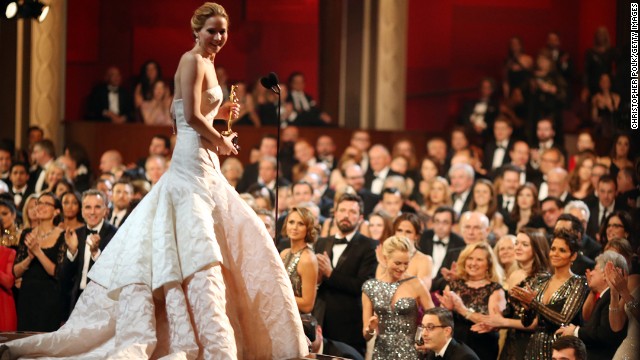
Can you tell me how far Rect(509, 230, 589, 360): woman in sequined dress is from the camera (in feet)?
21.3

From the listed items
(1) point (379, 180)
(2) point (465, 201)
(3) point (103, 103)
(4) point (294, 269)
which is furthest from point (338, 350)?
(3) point (103, 103)

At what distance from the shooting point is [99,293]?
18.1ft

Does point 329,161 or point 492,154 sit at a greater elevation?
point 492,154

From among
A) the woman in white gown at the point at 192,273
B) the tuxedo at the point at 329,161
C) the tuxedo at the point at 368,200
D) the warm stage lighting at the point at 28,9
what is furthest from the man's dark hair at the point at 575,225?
the tuxedo at the point at 329,161

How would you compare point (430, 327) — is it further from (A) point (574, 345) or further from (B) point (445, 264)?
(B) point (445, 264)

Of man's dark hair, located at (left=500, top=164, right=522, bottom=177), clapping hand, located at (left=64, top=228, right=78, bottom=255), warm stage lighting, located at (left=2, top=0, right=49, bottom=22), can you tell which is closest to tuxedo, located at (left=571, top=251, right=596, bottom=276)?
man's dark hair, located at (left=500, top=164, right=522, bottom=177)

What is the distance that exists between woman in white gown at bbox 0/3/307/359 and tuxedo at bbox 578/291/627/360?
1754 mm

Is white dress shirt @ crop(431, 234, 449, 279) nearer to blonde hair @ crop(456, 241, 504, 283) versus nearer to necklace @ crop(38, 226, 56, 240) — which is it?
blonde hair @ crop(456, 241, 504, 283)

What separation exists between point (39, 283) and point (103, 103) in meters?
6.64

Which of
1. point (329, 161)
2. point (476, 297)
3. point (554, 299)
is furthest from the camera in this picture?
point (329, 161)

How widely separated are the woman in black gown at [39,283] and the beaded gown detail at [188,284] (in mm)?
2364

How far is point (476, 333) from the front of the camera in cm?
697

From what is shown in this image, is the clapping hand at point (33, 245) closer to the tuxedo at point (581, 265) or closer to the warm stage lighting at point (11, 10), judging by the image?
the warm stage lighting at point (11, 10)

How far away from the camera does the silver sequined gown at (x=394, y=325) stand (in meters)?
6.73
